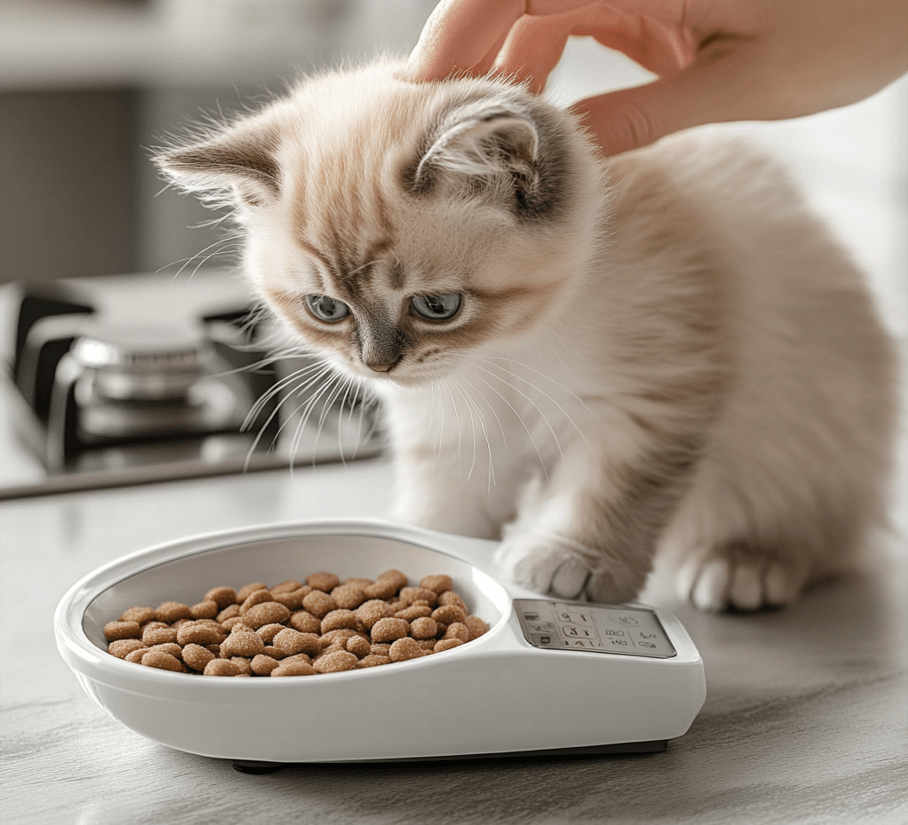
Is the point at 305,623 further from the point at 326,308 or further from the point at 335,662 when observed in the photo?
the point at 326,308

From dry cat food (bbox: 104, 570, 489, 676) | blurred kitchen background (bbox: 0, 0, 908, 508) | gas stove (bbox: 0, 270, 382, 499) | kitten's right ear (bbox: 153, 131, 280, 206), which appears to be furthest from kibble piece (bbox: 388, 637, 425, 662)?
blurred kitchen background (bbox: 0, 0, 908, 508)

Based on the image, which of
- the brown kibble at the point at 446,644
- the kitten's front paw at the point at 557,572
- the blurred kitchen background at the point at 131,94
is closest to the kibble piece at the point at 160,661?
the brown kibble at the point at 446,644

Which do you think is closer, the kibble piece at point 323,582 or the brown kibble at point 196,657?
the brown kibble at point 196,657

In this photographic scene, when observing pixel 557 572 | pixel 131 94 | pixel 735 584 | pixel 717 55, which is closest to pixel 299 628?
pixel 557 572

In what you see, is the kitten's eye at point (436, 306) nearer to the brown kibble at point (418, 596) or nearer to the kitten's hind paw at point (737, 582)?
the brown kibble at point (418, 596)

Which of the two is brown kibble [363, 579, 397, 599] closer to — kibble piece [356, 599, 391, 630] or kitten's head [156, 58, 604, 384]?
kibble piece [356, 599, 391, 630]

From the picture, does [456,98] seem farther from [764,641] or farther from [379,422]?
[379,422]
